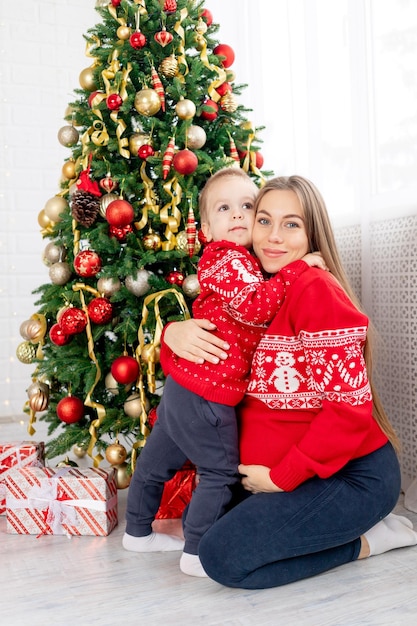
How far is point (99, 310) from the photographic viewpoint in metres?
1.98

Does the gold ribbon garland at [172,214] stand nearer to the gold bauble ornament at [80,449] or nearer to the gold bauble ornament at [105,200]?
the gold bauble ornament at [105,200]

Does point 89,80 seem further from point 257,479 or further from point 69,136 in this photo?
point 257,479

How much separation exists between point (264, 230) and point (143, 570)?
35.1 inches

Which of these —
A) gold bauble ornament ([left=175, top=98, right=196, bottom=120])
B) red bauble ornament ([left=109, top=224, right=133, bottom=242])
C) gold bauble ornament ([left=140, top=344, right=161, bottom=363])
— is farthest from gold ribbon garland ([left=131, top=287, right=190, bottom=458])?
gold bauble ornament ([left=175, top=98, right=196, bottom=120])

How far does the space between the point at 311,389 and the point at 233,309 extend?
0.27 meters

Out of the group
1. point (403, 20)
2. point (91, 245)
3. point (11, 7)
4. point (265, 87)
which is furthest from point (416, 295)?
point (11, 7)

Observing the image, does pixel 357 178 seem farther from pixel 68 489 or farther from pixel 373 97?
pixel 68 489

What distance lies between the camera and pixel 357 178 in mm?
2266

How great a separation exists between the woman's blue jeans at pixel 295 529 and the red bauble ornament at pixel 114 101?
4.07 feet

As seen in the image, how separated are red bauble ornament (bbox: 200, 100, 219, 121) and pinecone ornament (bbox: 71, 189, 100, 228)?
45 centimetres

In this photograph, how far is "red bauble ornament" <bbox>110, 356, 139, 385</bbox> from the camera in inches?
76.4

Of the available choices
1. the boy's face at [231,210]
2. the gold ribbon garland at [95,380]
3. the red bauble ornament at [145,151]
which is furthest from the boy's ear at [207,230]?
the gold ribbon garland at [95,380]

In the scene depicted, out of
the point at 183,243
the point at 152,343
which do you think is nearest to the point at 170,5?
the point at 183,243

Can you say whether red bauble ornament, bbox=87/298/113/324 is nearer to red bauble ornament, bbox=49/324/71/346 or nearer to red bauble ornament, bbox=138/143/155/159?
red bauble ornament, bbox=49/324/71/346
